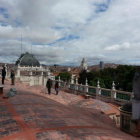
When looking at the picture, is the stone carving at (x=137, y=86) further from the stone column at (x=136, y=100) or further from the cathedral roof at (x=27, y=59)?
the cathedral roof at (x=27, y=59)

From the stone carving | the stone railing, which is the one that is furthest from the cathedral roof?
the stone carving

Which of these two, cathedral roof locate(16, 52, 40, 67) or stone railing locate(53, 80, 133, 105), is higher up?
cathedral roof locate(16, 52, 40, 67)

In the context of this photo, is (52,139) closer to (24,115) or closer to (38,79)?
(24,115)

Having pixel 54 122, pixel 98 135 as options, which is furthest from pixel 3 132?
pixel 98 135

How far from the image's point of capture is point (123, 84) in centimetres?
3766

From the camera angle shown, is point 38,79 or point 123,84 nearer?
point 38,79

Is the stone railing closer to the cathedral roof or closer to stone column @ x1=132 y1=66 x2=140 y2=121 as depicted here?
stone column @ x1=132 y1=66 x2=140 y2=121

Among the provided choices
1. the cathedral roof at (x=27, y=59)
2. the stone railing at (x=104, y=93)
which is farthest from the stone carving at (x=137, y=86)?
the cathedral roof at (x=27, y=59)

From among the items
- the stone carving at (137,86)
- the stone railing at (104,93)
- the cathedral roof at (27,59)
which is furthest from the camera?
the cathedral roof at (27,59)

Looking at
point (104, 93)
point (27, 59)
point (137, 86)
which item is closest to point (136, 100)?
point (137, 86)

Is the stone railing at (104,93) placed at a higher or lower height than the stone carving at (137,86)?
lower

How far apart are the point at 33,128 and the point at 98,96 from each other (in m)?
14.3

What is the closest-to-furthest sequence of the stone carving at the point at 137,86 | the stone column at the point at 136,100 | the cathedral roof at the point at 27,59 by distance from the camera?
1. the stone column at the point at 136,100
2. the stone carving at the point at 137,86
3. the cathedral roof at the point at 27,59

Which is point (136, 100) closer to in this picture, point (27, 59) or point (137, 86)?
point (137, 86)
